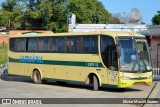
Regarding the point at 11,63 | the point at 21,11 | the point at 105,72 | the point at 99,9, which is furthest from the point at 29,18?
the point at 105,72

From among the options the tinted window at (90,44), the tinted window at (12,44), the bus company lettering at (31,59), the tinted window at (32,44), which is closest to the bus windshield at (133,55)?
the tinted window at (90,44)

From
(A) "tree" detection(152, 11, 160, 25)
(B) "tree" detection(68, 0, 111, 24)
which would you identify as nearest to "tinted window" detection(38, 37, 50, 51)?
(B) "tree" detection(68, 0, 111, 24)

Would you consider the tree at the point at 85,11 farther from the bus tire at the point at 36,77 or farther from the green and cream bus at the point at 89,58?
the bus tire at the point at 36,77

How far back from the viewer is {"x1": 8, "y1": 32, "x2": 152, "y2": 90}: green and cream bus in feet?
60.1

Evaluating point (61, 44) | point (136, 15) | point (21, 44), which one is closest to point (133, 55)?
point (61, 44)

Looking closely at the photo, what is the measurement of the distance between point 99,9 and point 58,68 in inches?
2788

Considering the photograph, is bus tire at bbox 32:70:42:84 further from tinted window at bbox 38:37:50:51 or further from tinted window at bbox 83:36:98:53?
tinted window at bbox 83:36:98:53

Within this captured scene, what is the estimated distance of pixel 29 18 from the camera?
250ft

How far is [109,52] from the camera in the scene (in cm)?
1869

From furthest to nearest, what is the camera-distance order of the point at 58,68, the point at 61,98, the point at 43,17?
the point at 43,17, the point at 58,68, the point at 61,98

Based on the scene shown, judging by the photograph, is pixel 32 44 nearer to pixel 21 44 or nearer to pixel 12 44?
pixel 21 44

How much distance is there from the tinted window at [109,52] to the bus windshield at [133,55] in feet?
1.16

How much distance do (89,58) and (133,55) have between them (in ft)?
7.71

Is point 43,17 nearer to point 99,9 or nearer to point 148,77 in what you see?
point 99,9
